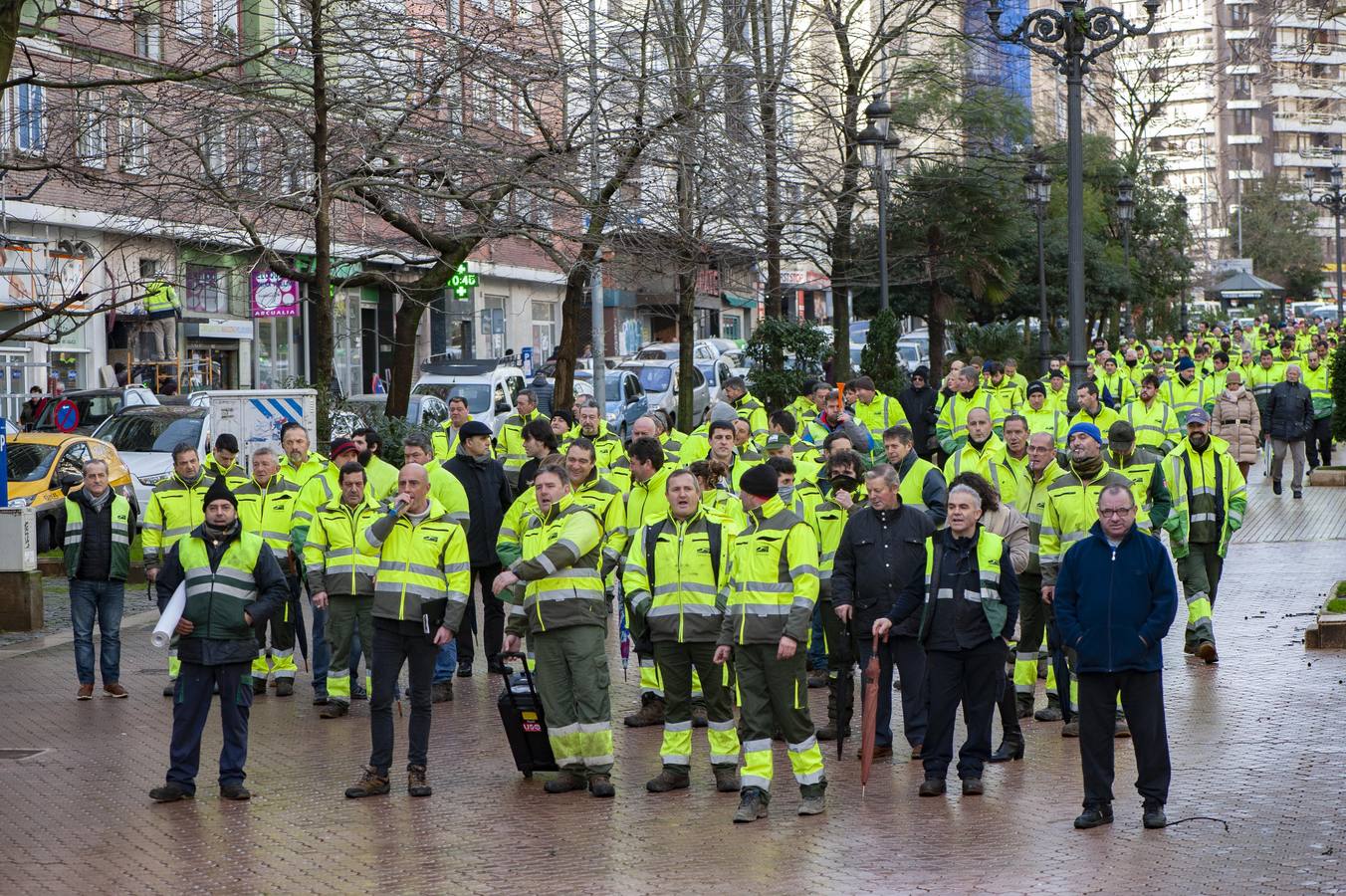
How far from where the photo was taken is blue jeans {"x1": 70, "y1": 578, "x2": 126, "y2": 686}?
12.9 meters

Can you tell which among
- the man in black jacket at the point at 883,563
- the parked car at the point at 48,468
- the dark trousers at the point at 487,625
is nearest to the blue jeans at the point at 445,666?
the dark trousers at the point at 487,625

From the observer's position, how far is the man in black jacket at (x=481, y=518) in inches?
522

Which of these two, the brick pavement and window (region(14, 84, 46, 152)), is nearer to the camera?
the brick pavement

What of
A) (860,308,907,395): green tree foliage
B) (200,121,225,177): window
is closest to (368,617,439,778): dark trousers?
(200,121,225,177): window

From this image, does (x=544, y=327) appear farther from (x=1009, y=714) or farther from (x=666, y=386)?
(x=1009, y=714)

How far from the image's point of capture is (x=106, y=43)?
29.9 m

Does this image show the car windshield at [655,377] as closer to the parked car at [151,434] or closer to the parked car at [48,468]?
the parked car at [151,434]

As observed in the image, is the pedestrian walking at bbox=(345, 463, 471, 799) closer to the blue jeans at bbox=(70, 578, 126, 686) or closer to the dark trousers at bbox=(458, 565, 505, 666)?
the dark trousers at bbox=(458, 565, 505, 666)

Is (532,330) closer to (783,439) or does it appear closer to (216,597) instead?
(783,439)

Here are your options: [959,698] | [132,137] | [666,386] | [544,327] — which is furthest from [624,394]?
[959,698]

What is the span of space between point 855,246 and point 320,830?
3023cm

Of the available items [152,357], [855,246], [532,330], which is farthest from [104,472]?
[532,330]

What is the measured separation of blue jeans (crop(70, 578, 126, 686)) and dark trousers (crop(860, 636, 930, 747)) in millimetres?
5679

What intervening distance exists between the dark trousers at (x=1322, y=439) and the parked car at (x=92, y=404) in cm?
1670
